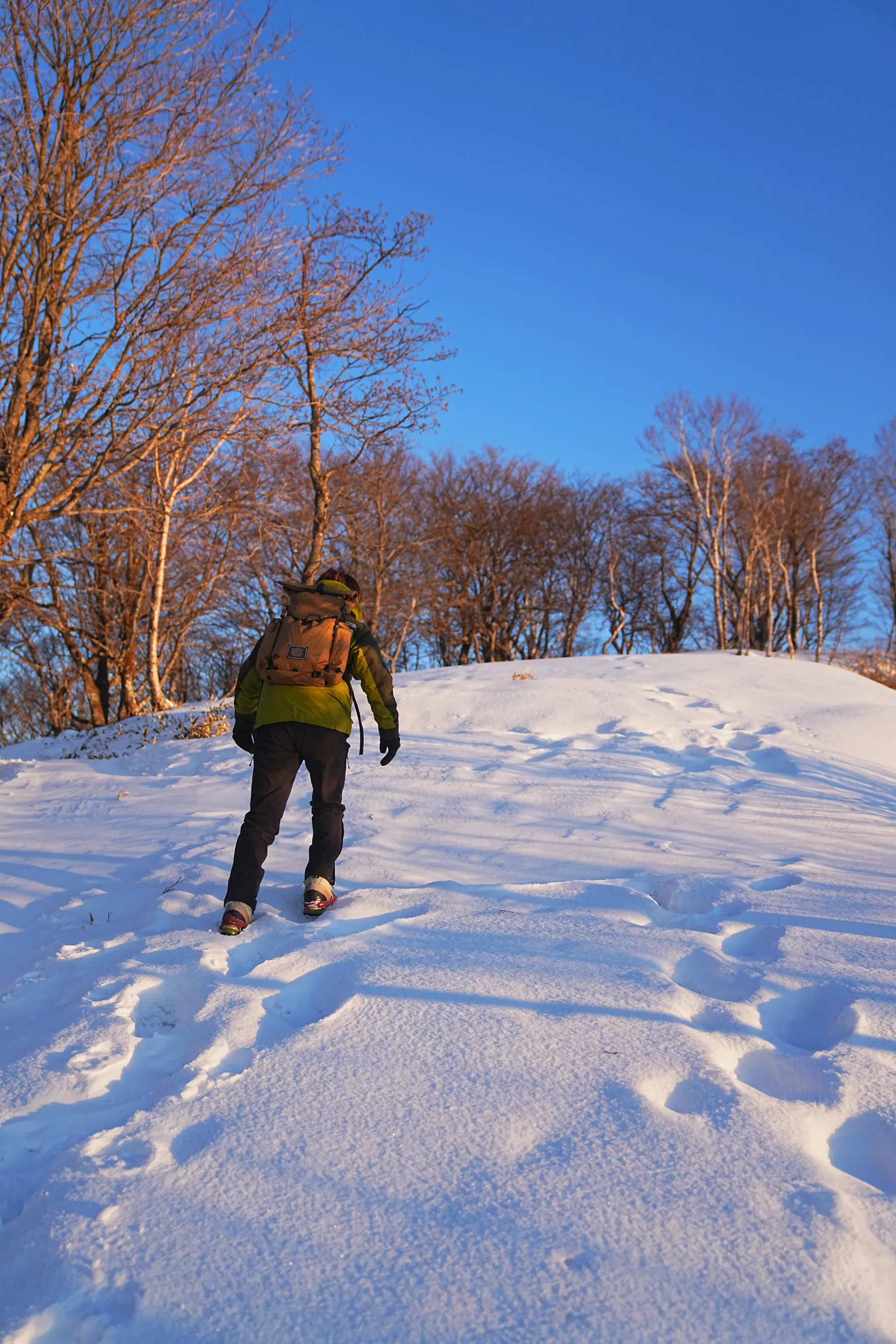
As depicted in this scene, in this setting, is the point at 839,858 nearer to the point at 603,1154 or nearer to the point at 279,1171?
the point at 603,1154

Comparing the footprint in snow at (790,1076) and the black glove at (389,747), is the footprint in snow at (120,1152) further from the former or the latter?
the black glove at (389,747)

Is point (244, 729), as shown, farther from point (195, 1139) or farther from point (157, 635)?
point (157, 635)

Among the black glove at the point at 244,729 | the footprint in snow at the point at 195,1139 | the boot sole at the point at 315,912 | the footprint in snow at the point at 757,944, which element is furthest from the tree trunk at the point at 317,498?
the footprint in snow at the point at 195,1139

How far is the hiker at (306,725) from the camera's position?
4.02 meters

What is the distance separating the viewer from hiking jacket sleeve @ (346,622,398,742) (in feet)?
14.1

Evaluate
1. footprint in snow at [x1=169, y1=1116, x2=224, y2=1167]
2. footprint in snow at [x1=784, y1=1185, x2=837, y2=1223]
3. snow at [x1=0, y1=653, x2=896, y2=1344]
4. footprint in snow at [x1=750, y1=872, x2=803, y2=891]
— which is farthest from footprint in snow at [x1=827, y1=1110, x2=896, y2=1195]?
footprint in snow at [x1=750, y1=872, x2=803, y2=891]

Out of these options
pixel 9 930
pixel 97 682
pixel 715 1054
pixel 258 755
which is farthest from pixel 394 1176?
pixel 97 682

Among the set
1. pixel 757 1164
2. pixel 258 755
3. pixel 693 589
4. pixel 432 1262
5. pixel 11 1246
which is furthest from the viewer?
pixel 693 589

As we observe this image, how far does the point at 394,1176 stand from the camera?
204cm

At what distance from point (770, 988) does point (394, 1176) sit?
165cm

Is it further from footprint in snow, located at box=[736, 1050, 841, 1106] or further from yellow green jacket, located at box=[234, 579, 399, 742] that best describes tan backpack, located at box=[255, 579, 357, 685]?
footprint in snow, located at box=[736, 1050, 841, 1106]

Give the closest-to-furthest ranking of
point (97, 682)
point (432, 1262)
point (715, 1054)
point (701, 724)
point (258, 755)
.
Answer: point (432, 1262) < point (715, 1054) < point (258, 755) < point (701, 724) < point (97, 682)

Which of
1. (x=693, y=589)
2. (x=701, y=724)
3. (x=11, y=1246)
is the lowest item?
(x=11, y=1246)

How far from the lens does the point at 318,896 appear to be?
392 centimetres
